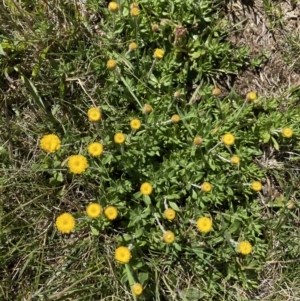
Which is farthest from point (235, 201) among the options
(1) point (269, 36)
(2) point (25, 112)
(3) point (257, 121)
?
(2) point (25, 112)

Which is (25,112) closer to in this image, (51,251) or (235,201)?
(51,251)

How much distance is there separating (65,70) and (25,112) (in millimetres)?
435

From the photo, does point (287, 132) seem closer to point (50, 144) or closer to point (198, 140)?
point (198, 140)

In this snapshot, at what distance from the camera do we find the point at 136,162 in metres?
3.36

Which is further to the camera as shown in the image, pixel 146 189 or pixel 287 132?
pixel 287 132

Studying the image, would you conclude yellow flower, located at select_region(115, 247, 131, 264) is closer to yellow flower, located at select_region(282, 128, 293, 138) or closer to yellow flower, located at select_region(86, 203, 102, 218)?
yellow flower, located at select_region(86, 203, 102, 218)

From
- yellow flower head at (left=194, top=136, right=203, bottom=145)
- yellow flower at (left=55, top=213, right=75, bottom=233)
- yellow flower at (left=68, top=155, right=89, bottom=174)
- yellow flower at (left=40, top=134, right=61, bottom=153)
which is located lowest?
yellow flower at (left=55, top=213, right=75, bottom=233)

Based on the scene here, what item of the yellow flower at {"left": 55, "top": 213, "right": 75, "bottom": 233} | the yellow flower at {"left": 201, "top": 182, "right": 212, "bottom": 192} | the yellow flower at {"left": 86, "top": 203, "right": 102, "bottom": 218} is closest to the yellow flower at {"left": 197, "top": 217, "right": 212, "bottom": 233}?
the yellow flower at {"left": 201, "top": 182, "right": 212, "bottom": 192}

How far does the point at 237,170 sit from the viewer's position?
345cm

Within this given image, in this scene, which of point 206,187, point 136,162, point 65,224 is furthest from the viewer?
point 136,162

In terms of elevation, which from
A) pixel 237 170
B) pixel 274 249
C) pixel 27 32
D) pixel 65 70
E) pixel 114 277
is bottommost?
pixel 274 249

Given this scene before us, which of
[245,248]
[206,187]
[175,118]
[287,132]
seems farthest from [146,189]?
[287,132]

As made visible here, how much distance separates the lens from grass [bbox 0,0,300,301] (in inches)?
133

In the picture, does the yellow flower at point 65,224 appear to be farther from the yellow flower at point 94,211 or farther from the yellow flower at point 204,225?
the yellow flower at point 204,225
